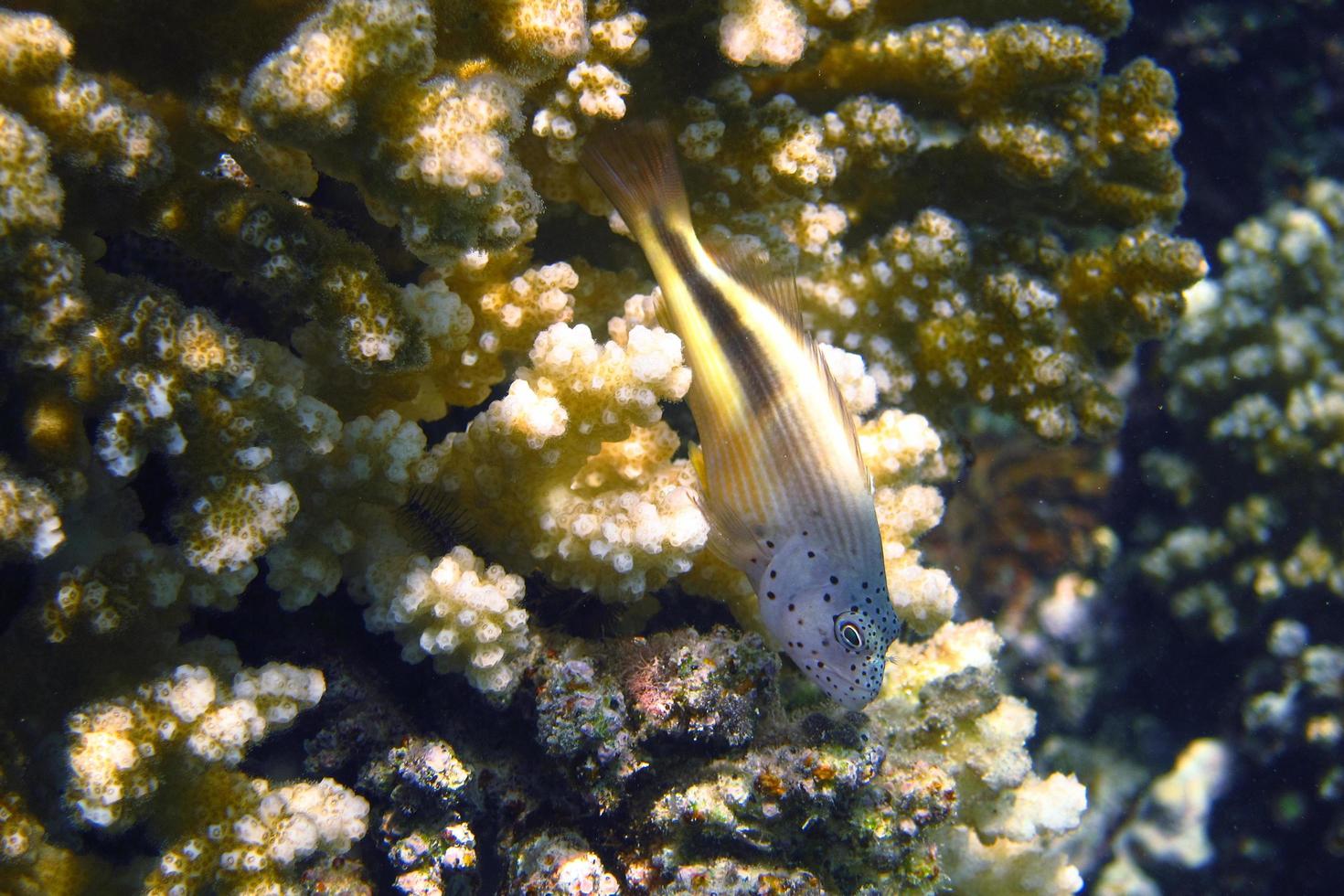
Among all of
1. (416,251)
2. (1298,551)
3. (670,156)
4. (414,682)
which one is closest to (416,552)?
(414,682)

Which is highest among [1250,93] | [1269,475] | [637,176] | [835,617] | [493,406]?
[637,176]

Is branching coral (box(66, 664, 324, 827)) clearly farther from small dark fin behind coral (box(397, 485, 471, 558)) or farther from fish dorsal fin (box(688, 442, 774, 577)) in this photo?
fish dorsal fin (box(688, 442, 774, 577))

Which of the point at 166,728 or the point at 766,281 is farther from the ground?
the point at 766,281

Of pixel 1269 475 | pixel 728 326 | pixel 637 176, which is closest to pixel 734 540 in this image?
pixel 728 326

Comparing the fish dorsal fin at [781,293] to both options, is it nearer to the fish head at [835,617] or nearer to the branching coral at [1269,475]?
the fish head at [835,617]

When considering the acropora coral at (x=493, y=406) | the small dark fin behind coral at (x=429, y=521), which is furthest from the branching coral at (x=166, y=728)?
the small dark fin behind coral at (x=429, y=521)

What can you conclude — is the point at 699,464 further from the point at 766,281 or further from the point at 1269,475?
the point at 1269,475

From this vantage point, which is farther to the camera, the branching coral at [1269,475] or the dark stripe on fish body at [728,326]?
the branching coral at [1269,475]

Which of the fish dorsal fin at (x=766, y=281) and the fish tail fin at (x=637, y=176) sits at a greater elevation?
the fish tail fin at (x=637, y=176)
